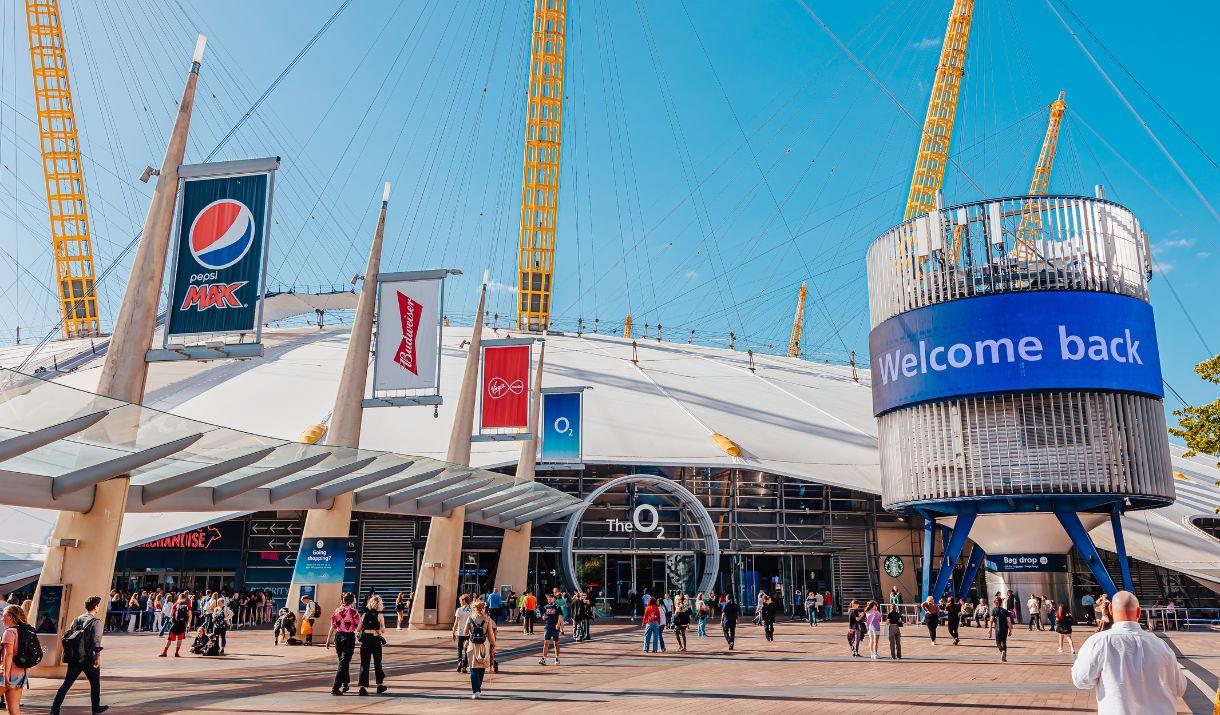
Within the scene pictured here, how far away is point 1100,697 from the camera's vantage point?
18.6 feet

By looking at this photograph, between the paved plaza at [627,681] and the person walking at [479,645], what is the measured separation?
0.38 metres

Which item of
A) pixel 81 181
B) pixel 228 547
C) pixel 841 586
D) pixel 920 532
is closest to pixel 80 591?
pixel 228 547

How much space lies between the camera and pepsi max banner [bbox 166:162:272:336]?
17016mm

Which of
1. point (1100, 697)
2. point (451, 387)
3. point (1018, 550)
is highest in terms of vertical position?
point (451, 387)

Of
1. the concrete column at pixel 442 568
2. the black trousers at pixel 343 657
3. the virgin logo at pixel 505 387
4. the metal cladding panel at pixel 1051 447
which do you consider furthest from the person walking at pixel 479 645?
the metal cladding panel at pixel 1051 447

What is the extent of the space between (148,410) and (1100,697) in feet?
45.0

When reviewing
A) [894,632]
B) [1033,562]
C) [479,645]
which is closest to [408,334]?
[479,645]

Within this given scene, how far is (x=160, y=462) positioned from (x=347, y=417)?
8.01 metres

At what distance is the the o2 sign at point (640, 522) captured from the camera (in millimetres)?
40719

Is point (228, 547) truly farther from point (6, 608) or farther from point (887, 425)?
point (6, 608)

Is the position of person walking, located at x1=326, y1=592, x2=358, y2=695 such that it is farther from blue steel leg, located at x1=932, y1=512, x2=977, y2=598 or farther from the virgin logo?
blue steel leg, located at x1=932, y1=512, x2=977, y2=598

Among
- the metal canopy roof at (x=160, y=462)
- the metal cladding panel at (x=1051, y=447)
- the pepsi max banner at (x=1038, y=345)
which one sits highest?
the pepsi max banner at (x=1038, y=345)

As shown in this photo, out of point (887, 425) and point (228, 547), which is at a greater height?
point (887, 425)

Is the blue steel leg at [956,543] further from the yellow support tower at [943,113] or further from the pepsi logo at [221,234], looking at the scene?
the yellow support tower at [943,113]
